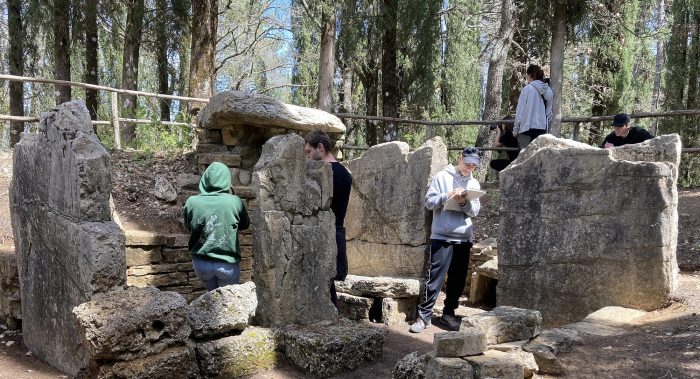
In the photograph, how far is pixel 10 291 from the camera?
17.2 ft

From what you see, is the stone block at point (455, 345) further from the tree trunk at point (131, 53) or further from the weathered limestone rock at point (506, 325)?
the tree trunk at point (131, 53)

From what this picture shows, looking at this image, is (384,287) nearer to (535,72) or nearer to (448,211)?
(448,211)

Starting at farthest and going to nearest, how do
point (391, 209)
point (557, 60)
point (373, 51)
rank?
point (373, 51) < point (557, 60) < point (391, 209)

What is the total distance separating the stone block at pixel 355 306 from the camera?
5.77 m

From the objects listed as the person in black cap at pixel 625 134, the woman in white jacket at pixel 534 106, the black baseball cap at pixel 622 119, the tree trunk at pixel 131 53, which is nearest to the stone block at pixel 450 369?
the person in black cap at pixel 625 134

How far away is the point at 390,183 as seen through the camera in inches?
252

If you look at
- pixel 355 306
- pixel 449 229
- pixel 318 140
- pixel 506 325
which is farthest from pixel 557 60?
pixel 506 325

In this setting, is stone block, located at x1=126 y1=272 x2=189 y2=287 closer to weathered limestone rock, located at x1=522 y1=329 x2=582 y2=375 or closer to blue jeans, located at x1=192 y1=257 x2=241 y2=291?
blue jeans, located at x1=192 y1=257 x2=241 y2=291

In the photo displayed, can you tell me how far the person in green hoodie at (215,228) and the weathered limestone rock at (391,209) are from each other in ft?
7.56

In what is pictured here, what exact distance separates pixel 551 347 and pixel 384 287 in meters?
2.10

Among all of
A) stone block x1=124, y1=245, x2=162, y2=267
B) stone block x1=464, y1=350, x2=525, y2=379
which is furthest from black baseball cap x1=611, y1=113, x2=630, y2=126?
stone block x1=124, y1=245, x2=162, y2=267

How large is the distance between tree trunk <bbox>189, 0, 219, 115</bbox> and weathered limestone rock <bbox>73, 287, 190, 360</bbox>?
19.6 feet

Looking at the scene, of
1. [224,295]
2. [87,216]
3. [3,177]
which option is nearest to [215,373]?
[224,295]

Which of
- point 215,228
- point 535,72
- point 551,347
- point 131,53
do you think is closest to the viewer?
point 551,347
